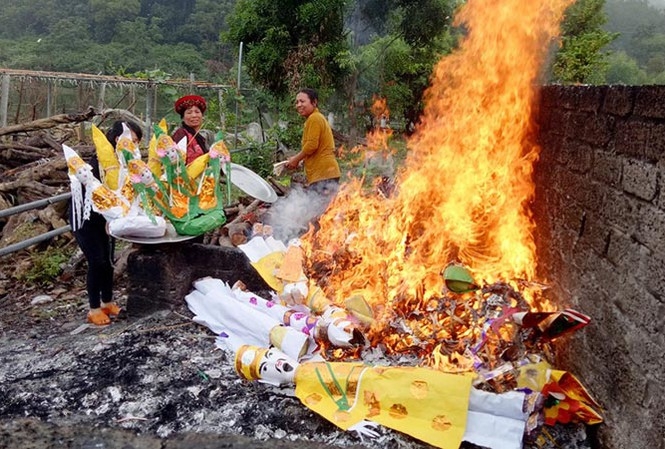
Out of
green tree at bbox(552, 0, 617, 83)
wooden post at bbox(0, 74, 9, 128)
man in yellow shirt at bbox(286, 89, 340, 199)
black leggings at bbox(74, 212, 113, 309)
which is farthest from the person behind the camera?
green tree at bbox(552, 0, 617, 83)

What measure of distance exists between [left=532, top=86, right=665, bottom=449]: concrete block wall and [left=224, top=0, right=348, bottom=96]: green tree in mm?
10506

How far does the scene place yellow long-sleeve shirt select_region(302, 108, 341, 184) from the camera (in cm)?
664

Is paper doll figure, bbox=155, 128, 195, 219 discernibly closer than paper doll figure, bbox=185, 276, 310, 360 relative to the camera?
No

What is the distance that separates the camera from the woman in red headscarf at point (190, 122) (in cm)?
518

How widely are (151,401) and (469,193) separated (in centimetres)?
324

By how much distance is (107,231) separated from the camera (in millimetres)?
4707

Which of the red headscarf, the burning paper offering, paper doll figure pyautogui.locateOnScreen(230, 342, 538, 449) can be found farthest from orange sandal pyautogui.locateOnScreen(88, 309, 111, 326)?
paper doll figure pyautogui.locateOnScreen(230, 342, 538, 449)

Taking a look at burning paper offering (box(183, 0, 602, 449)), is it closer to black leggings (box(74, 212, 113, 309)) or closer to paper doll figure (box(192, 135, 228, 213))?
paper doll figure (box(192, 135, 228, 213))

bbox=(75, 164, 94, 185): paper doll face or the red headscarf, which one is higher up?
the red headscarf

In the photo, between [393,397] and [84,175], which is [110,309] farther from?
[393,397]

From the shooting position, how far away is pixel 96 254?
486 cm

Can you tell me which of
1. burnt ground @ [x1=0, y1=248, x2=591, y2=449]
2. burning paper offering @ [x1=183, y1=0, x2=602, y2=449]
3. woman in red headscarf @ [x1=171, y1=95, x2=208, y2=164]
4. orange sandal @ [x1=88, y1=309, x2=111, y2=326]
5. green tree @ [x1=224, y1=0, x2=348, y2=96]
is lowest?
orange sandal @ [x1=88, y1=309, x2=111, y2=326]

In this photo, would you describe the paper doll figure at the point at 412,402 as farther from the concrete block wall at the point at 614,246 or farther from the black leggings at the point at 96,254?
the black leggings at the point at 96,254

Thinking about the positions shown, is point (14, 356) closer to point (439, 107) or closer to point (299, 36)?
point (439, 107)
